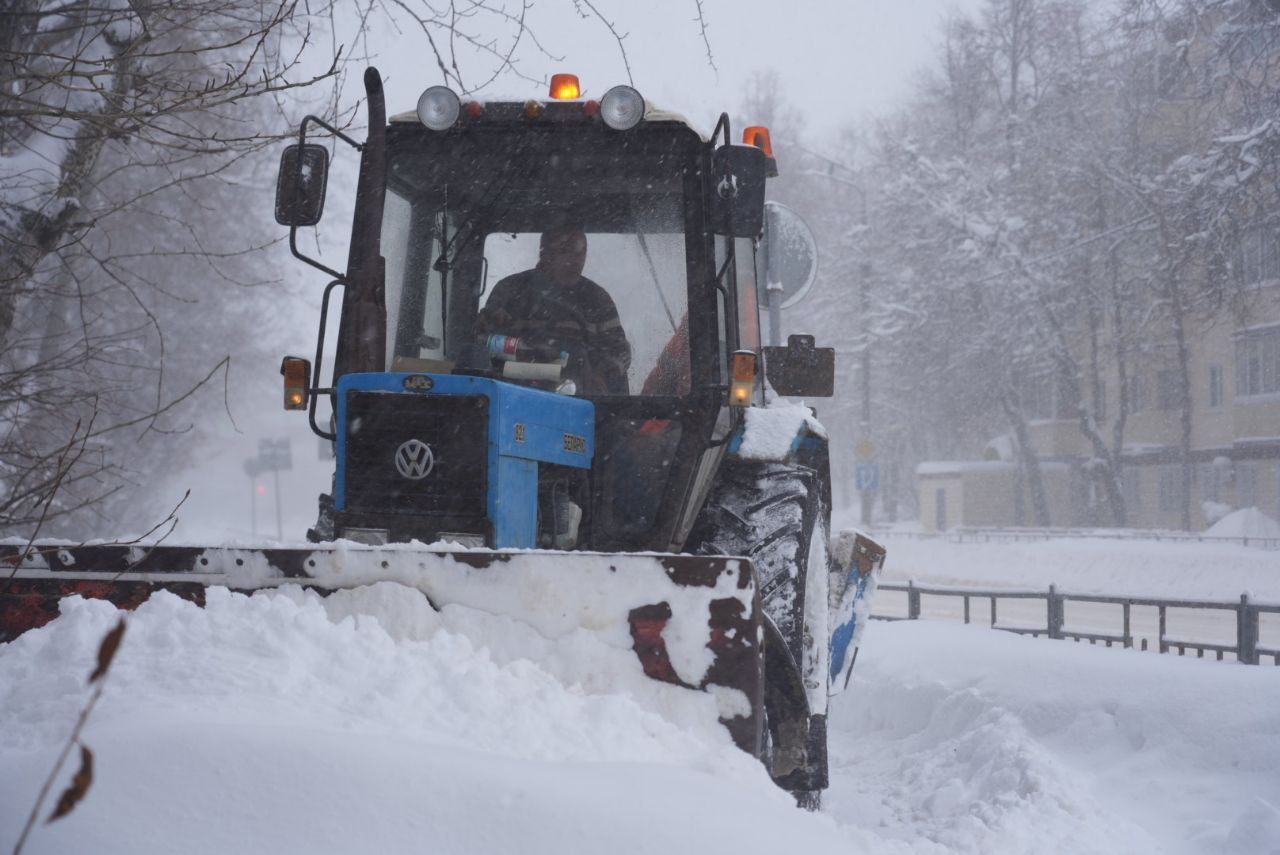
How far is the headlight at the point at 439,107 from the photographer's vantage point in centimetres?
481

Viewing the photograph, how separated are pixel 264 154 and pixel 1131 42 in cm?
1343

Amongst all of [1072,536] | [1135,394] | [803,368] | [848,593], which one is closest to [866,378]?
[1135,394]

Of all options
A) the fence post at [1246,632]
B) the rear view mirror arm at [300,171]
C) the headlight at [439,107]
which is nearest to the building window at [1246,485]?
the fence post at [1246,632]

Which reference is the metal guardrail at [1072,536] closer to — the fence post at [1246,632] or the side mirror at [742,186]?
the fence post at [1246,632]

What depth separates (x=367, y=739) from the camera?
113 inches

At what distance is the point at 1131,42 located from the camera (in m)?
16.3

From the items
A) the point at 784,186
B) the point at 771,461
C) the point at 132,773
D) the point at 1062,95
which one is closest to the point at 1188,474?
the point at 1062,95

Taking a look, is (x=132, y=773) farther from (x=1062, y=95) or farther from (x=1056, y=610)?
(x=1062, y=95)

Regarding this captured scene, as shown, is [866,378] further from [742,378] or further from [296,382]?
[296,382]

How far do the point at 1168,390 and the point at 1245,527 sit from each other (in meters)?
10.8

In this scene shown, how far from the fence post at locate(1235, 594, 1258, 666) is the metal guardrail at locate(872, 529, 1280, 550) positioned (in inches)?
575

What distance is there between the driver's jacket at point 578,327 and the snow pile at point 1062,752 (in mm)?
2281

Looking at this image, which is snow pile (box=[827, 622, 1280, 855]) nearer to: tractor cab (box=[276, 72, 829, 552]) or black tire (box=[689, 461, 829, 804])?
black tire (box=[689, 461, 829, 804])

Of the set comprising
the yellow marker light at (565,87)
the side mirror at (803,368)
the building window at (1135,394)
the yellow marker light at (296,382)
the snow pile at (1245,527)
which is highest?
the building window at (1135,394)
